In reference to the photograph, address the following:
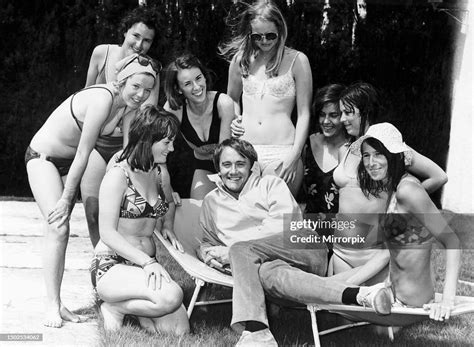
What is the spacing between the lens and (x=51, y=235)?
9.29ft

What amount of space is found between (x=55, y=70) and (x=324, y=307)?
351 cm

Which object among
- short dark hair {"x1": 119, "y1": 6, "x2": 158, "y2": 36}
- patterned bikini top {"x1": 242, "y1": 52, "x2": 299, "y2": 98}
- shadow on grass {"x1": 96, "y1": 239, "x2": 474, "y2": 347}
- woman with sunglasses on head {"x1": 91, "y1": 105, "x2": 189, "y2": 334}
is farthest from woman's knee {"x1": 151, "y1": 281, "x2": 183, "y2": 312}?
short dark hair {"x1": 119, "y1": 6, "x2": 158, "y2": 36}

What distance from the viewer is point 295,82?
3.04m

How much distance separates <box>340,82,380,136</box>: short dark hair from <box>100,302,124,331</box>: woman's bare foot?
Result: 1.24 m

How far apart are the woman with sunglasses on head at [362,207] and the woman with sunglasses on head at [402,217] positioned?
0.18 feet

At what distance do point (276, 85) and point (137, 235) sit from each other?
2.91ft

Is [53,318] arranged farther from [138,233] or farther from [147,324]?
[138,233]

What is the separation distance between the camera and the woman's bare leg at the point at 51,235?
9.18 feet

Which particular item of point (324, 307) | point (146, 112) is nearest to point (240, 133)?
point (146, 112)

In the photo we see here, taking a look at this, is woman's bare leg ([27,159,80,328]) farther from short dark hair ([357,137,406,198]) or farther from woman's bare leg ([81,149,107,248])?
short dark hair ([357,137,406,198])

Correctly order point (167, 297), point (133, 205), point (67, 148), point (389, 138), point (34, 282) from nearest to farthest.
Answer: point (389, 138) → point (167, 297) → point (133, 205) → point (67, 148) → point (34, 282)

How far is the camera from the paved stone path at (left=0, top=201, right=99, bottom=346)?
2699 mm

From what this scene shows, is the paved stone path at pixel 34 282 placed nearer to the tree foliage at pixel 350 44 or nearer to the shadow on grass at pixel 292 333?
the shadow on grass at pixel 292 333

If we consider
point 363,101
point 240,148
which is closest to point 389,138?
point 363,101
